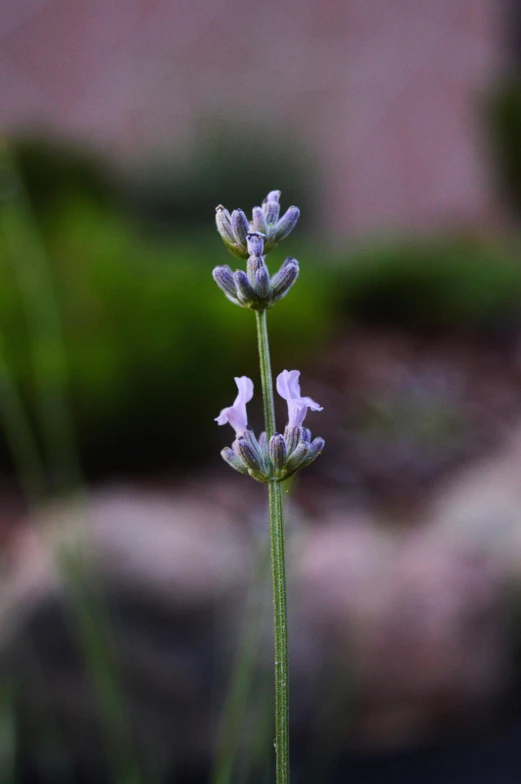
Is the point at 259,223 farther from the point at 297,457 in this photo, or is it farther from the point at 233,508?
the point at 233,508

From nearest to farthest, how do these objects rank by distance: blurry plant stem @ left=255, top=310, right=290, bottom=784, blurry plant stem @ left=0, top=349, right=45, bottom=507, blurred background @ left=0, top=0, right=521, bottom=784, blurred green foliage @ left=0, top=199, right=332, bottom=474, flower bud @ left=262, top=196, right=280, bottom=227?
blurry plant stem @ left=255, top=310, right=290, bottom=784
flower bud @ left=262, top=196, right=280, bottom=227
blurred background @ left=0, top=0, right=521, bottom=784
blurry plant stem @ left=0, top=349, right=45, bottom=507
blurred green foliage @ left=0, top=199, right=332, bottom=474

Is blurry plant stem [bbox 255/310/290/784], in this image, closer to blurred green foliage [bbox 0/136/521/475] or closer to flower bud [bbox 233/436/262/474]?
flower bud [bbox 233/436/262/474]

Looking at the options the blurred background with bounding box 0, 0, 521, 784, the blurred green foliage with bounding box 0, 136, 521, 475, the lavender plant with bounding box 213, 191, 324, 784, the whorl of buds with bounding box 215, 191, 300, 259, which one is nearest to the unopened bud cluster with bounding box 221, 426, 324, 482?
the lavender plant with bounding box 213, 191, 324, 784

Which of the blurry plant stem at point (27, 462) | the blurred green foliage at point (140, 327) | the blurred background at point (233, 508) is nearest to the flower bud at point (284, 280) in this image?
the blurred background at point (233, 508)

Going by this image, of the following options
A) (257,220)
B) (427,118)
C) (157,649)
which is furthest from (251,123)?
(257,220)

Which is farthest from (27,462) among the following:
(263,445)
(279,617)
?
(279,617)

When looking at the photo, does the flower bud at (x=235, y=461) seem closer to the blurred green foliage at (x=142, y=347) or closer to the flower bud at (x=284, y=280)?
the flower bud at (x=284, y=280)
